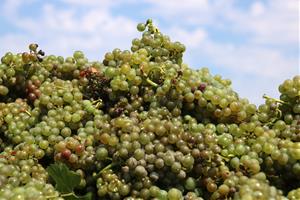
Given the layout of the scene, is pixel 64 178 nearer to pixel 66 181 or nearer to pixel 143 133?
pixel 66 181

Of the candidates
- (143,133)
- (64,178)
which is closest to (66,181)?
(64,178)

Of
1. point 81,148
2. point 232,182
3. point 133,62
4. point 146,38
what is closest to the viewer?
point 232,182

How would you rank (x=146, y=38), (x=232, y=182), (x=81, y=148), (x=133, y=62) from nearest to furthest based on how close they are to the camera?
1. (x=232, y=182)
2. (x=81, y=148)
3. (x=133, y=62)
4. (x=146, y=38)

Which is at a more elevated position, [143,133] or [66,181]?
[143,133]

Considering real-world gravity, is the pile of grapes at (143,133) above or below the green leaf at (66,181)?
above

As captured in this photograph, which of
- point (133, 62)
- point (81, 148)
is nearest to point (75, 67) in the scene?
point (133, 62)

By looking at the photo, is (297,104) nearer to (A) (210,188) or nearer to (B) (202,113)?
(B) (202,113)

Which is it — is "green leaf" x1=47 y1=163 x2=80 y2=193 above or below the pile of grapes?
below
